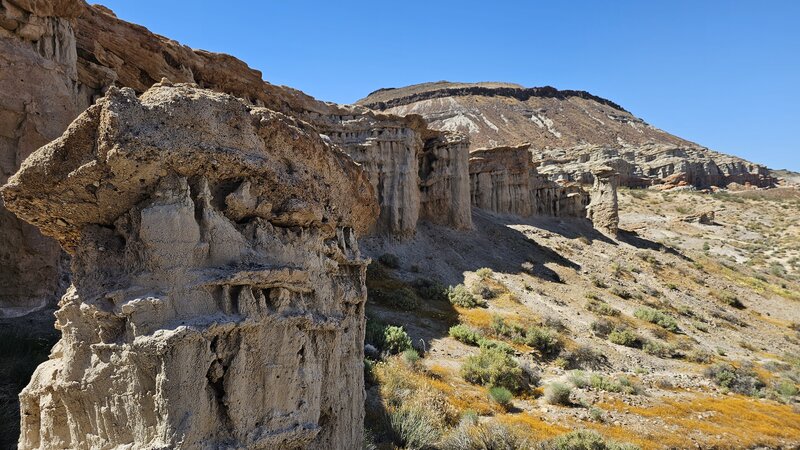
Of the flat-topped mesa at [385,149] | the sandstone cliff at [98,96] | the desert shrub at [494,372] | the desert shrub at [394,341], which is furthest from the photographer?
the flat-topped mesa at [385,149]

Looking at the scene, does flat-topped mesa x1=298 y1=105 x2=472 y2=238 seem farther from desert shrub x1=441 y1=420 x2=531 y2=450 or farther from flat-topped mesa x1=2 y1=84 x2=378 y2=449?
flat-topped mesa x1=2 y1=84 x2=378 y2=449

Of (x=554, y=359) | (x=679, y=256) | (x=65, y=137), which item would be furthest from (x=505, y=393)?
(x=679, y=256)

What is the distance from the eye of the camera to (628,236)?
36.2m

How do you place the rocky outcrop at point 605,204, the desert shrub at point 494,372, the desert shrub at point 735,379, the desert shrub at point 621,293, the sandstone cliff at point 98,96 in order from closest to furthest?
the sandstone cliff at point 98,96 < the desert shrub at point 494,372 < the desert shrub at point 735,379 < the desert shrub at point 621,293 < the rocky outcrop at point 605,204

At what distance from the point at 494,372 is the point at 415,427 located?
4.46m

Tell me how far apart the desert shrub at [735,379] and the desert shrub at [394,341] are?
9.10 meters

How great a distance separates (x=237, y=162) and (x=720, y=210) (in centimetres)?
6366

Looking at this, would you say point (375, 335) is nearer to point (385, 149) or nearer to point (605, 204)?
point (385, 149)

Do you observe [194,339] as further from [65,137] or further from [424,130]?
[424,130]

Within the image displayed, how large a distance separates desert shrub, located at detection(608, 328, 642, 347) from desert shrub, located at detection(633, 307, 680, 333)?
10.6 feet

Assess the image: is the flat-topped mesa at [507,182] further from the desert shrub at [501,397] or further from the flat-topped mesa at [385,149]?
the desert shrub at [501,397]

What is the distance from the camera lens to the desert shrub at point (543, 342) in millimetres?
14570

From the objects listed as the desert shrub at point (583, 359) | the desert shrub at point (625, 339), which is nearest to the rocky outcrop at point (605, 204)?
the desert shrub at point (625, 339)

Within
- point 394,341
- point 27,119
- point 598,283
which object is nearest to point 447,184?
point 598,283
